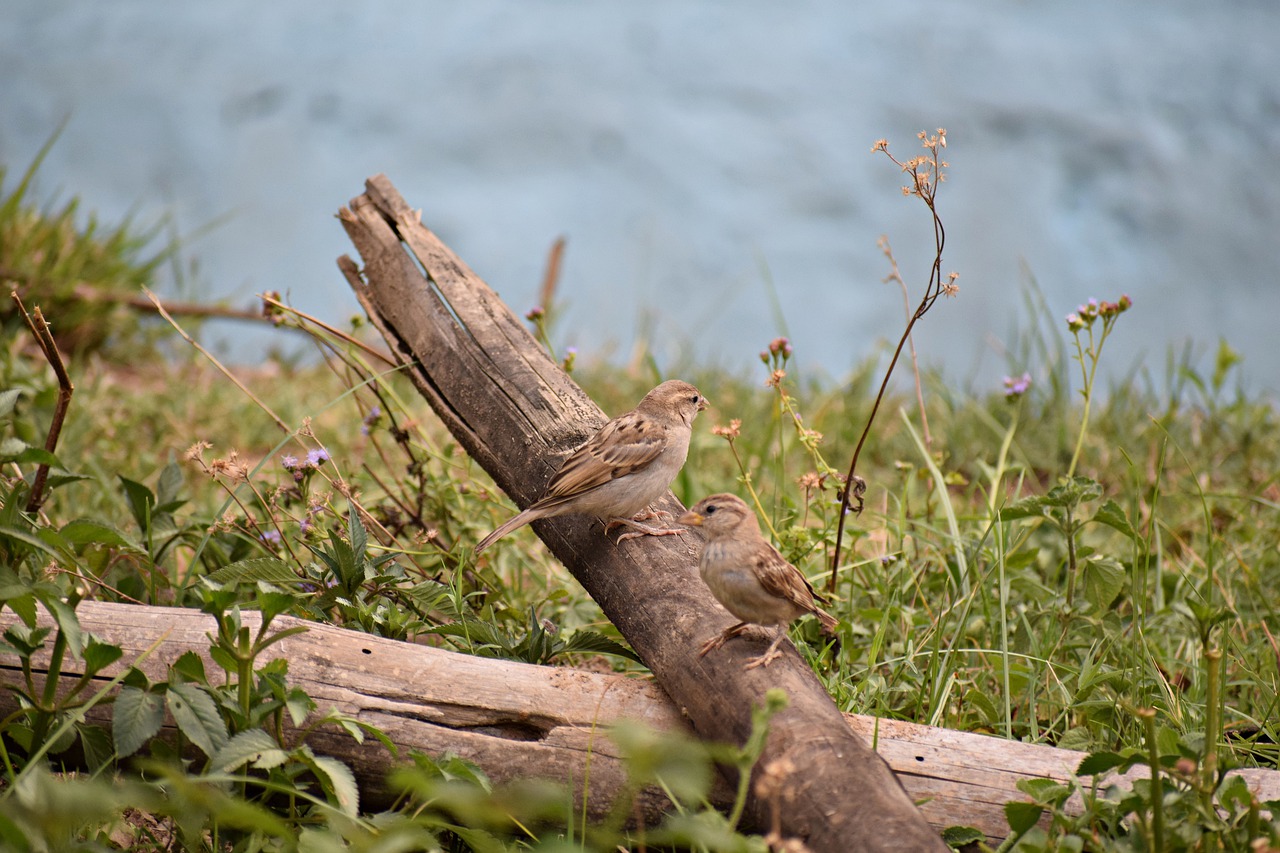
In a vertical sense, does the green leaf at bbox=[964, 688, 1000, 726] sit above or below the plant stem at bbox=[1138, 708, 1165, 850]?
above

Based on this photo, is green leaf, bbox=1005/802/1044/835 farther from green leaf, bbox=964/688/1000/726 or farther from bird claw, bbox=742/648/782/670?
green leaf, bbox=964/688/1000/726

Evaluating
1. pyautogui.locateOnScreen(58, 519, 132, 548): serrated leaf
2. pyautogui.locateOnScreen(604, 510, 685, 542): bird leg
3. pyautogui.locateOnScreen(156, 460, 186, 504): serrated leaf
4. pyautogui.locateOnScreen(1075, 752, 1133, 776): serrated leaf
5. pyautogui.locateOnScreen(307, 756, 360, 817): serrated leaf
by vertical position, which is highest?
pyautogui.locateOnScreen(604, 510, 685, 542): bird leg

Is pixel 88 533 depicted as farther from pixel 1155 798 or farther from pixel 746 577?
pixel 1155 798

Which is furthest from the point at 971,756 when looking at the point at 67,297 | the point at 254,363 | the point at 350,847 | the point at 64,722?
the point at 254,363

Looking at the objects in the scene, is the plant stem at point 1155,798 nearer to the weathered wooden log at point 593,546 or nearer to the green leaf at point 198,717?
the weathered wooden log at point 593,546

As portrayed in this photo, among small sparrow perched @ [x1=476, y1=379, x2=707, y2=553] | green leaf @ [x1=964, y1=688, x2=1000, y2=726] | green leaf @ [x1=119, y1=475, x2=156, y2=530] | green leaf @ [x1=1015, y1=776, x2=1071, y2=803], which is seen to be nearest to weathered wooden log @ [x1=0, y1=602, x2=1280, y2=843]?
green leaf @ [x1=1015, y1=776, x2=1071, y2=803]

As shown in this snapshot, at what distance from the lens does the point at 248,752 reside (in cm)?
237

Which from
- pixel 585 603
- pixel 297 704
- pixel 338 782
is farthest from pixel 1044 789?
pixel 585 603

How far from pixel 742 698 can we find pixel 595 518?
3.24 feet

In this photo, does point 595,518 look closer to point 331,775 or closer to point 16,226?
point 331,775

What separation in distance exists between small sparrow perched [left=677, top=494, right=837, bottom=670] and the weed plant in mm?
369

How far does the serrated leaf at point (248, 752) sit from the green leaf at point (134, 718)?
170 mm

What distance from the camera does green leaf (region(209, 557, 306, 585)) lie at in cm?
328

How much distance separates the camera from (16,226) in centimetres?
714
